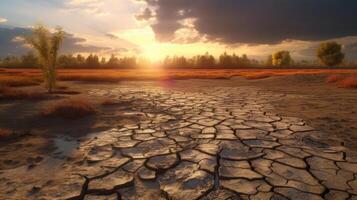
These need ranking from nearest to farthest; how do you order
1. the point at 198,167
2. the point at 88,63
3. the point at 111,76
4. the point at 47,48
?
the point at 198,167, the point at 47,48, the point at 111,76, the point at 88,63

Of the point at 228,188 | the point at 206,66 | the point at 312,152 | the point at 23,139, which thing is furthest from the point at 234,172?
the point at 206,66

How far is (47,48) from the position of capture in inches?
524

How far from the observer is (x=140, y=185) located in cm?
320

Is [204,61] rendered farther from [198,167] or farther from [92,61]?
[198,167]

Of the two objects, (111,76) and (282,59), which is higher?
(282,59)

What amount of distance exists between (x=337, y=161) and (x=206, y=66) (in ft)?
180

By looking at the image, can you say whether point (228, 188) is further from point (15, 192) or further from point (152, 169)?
point (15, 192)

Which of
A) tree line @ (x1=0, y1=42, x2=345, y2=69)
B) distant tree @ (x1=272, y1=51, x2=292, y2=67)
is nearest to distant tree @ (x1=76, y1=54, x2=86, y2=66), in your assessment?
tree line @ (x1=0, y1=42, x2=345, y2=69)

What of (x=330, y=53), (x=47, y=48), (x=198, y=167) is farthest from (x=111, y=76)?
(x=330, y=53)

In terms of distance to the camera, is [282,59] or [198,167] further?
[282,59]

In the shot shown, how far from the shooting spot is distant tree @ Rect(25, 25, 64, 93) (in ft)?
43.0

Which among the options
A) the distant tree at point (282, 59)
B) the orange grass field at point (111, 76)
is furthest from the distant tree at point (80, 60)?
the distant tree at point (282, 59)

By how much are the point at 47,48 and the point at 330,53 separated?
57.0 m

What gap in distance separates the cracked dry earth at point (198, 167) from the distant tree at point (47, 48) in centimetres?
941
